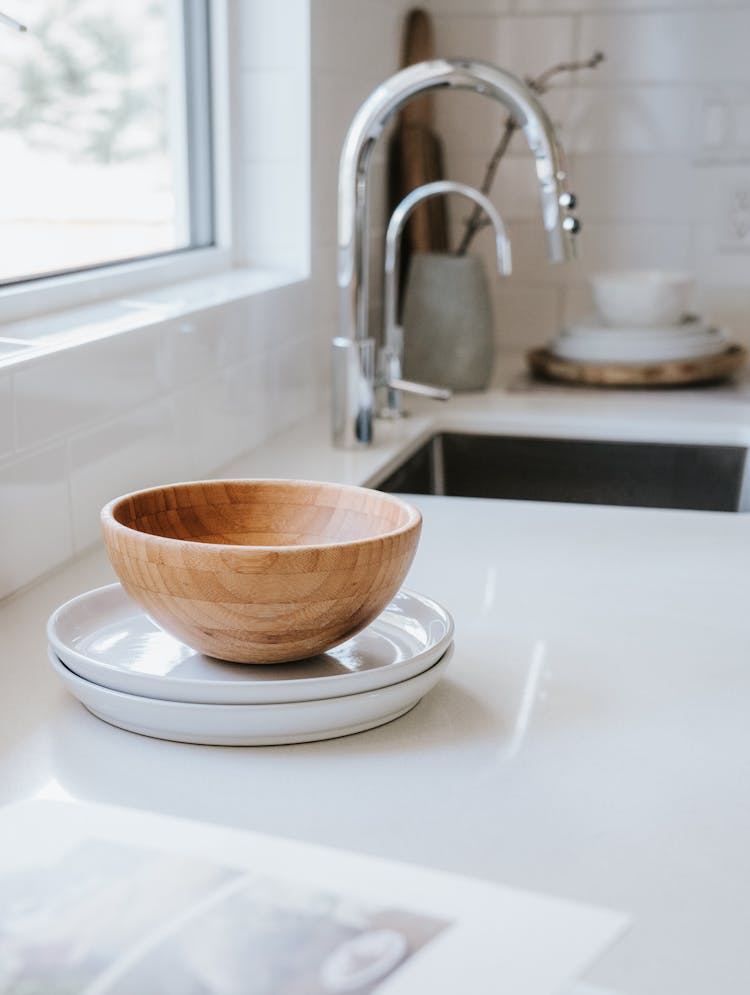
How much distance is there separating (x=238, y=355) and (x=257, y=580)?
0.77 m

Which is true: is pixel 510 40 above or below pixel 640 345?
above

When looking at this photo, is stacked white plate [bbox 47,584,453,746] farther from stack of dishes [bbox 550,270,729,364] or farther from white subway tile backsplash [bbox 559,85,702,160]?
white subway tile backsplash [bbox 559,85,702,160]

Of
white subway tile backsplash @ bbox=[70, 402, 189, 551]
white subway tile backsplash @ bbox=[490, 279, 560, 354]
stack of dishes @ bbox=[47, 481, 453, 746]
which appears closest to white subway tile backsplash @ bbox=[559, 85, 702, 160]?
white subway tile backsplash @ bbox=[490, 279, 560, 354]

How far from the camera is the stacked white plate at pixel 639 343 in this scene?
1.77 meters

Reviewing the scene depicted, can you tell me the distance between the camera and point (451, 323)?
5.82 ft

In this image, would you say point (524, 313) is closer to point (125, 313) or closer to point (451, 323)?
point (451, 323)

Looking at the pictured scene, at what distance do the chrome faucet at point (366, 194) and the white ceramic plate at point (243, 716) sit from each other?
0.65 meters

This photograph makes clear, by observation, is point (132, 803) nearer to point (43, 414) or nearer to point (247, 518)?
point (247, 518)

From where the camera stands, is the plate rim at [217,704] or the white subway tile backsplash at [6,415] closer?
the plate rim at [217,704]

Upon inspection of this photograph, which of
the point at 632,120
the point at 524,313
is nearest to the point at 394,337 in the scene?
the point at 524,313

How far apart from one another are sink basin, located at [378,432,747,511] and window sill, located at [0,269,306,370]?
0.97ft

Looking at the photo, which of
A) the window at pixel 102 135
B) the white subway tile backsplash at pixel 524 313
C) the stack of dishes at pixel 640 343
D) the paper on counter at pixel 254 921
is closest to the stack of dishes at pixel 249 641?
the paper on counter at pixel 254 921

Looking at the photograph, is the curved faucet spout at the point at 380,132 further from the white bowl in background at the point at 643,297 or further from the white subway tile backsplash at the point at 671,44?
the white subway tile backsplash at the point at 671,44

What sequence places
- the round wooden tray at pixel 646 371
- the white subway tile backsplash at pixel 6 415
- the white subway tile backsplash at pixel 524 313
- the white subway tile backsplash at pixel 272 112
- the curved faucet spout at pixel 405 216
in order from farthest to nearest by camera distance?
the white subway tile backsplash at pixel 524 313
the round wooden tray at pixel 646 371
the white subway tile backsplash at pixel 272 112
the curved faucet spout at pixel 405 216
the white subway tile backsplash at pixel 6 415
